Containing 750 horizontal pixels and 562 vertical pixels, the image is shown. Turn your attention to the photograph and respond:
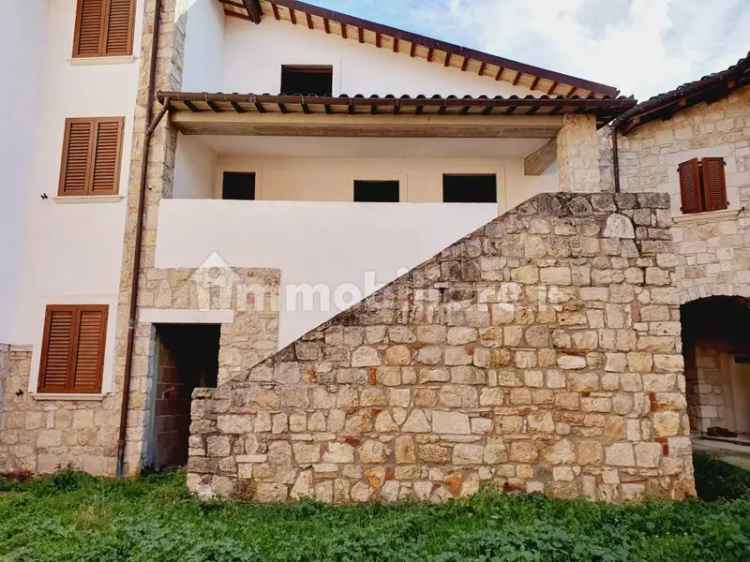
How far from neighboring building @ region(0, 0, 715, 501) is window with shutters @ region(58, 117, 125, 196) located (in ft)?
0.10

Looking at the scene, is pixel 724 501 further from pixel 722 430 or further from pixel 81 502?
pixel 722 430

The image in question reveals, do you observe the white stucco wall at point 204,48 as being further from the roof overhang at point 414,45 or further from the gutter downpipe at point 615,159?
the gutter downpipe at point 615,159

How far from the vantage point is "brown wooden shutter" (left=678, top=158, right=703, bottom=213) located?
10.7 m

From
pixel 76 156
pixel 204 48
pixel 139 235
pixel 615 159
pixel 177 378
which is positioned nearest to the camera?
pixel 139 235

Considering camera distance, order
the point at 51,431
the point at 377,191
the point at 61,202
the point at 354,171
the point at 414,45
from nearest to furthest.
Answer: the point at 51,431
the point at 61,202
the point at 354,171
the point at 377,191
the point at 414,45

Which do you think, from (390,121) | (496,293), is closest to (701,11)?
(390,121)

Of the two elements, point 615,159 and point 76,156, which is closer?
point 76,156

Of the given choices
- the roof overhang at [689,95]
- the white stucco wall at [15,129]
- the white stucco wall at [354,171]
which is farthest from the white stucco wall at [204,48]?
the roof overhang at [689,95]

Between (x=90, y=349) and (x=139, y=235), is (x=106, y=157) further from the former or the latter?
(x=90, y=349)

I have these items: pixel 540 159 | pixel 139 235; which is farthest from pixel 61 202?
pixel 540 159

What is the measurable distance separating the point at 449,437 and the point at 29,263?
6.51 metres

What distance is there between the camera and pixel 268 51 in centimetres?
1030

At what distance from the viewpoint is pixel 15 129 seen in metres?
7.64

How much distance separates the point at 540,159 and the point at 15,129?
322 inches
